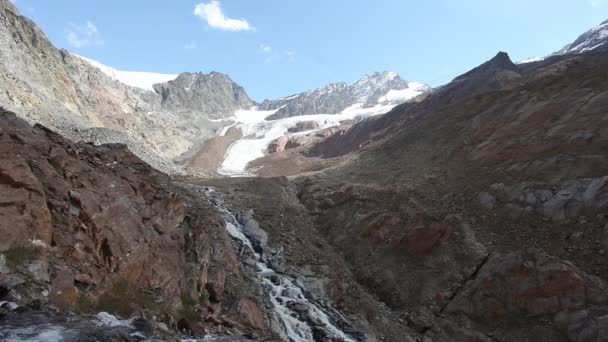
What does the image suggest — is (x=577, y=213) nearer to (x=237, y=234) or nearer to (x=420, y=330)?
(x=420, y=330)

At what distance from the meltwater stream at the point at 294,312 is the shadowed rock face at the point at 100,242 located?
1.37m

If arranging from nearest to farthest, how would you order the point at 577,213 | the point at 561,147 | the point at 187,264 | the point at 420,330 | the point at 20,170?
the point at 20,170
the point at 187,264
the point at 420,330
the point at 577,213
the point at 561,147

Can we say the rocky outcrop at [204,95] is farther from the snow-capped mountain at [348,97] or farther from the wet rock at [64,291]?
the wet rock at [64,291]

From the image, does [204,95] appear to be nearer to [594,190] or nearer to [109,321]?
[594,190]

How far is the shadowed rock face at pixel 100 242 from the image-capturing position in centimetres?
1153

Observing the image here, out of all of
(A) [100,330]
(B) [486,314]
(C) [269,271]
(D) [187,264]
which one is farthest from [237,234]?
(A) [100,330]

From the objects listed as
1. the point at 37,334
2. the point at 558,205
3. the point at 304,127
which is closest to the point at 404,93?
the point at 304,127

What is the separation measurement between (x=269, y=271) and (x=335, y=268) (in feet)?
10.2

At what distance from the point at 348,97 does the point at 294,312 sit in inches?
6447

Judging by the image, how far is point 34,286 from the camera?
1058 centimetres

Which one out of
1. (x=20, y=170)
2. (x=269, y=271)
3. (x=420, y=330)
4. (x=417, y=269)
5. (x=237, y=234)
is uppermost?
(x=20, y=170)

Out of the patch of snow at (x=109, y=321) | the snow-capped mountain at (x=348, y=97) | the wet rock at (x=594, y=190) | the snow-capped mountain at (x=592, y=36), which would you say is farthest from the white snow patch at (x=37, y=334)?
the snow-capped mountain at (x=348, y=97)

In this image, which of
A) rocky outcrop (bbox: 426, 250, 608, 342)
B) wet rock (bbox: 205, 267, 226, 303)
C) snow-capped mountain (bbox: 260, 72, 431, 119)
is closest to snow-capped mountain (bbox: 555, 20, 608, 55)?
snow-capped mountain (bbox: 260, 72, 431, 119)

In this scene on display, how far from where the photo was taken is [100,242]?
45.9 feet
